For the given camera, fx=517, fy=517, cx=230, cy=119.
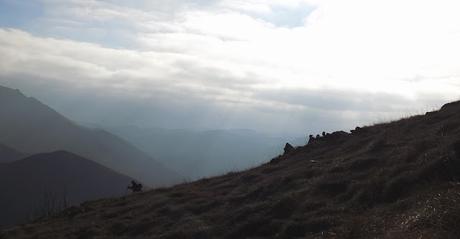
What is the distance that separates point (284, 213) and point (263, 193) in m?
5.07

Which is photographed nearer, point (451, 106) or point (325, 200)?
point (325, 200)

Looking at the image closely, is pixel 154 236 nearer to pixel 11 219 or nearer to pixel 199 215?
pixel 199 215

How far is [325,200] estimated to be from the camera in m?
20.1

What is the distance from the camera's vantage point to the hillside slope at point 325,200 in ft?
47.4

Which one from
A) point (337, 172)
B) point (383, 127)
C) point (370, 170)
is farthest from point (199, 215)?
point (383, 127)

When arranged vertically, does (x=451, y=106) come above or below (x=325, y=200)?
above

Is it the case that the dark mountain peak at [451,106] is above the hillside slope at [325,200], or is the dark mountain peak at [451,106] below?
above

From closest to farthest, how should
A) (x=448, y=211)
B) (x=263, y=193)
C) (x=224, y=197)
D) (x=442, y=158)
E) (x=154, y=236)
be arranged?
(x=448, y=211), (x=442, y=158), (x=154, y=236), (x=263, y=193), (x=224, y=197)

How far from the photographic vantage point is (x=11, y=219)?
639ft

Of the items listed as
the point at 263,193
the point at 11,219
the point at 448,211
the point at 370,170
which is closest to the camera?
the point at 448,211

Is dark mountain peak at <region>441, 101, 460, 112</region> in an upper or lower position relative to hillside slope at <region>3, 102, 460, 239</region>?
upper

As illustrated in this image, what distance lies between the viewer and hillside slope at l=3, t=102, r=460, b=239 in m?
14.5

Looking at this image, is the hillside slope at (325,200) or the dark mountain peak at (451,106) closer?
the hillside slope at (325,200)

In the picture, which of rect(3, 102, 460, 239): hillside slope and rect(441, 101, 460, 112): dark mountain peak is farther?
rect(441, 101, 460, 112): dark mountain peak
